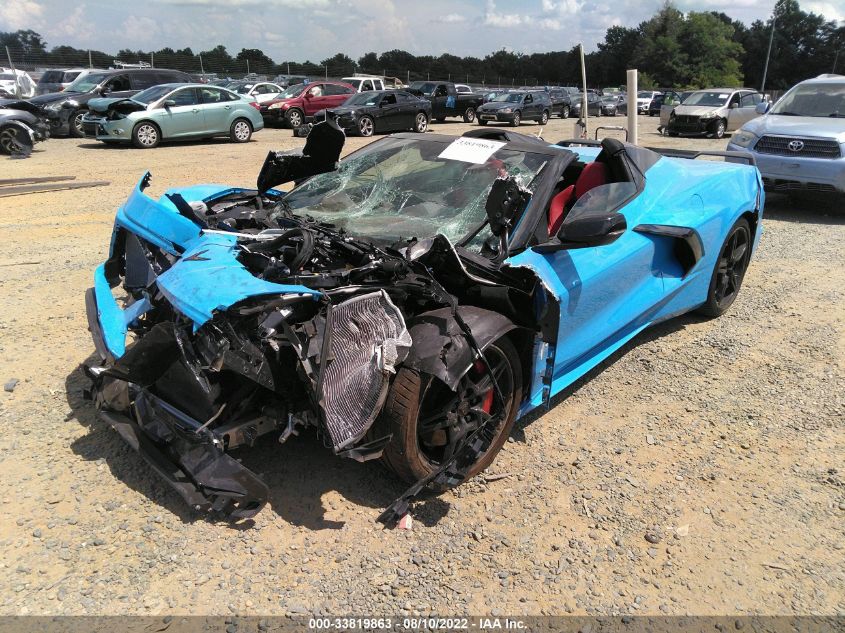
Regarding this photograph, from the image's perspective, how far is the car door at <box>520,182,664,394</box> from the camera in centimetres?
316

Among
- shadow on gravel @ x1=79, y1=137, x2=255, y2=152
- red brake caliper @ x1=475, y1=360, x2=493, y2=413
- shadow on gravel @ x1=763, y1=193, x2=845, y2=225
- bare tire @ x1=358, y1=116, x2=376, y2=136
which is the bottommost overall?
shadow on gravel @ x1=763, y1=193, x2=845, y2=225

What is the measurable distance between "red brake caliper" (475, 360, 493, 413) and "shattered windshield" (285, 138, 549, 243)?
70 centimetres

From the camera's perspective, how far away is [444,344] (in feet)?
8.56

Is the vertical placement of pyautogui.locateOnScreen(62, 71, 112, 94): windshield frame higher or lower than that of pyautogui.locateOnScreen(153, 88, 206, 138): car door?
higher

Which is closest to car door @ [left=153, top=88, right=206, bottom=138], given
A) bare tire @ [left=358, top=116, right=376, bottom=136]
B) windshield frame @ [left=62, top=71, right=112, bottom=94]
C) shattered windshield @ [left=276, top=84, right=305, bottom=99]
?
windshield frame @ [left=62, top=71, right=112, bottom=94]

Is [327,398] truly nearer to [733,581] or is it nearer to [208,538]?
[208,538]

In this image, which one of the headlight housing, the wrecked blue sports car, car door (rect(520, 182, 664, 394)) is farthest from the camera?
the headlight housing

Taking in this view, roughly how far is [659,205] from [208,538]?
325 centimetres

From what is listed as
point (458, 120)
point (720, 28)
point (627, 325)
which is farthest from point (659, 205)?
point (720, 28)

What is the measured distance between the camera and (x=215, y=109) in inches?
617

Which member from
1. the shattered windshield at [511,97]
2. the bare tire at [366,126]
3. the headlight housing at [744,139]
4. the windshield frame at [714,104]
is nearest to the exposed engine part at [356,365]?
the headlight housing at [744,139]

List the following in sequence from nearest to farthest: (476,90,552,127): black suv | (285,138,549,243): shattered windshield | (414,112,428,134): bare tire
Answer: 1. (285,138,549,243): shattered windshield
2. (414,112,428,134): bare tire
3. (476,90,552,127): black suv

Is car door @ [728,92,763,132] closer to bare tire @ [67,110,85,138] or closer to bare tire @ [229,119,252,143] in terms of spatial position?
bare tire @ [229,119,252,143]

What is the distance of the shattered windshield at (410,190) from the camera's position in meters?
3.36
